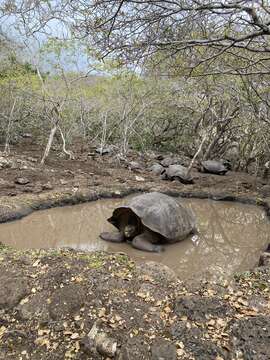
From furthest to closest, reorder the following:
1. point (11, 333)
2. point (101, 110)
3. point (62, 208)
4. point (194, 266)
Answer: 1. point (101, 110)
2. point (62, 208)
3. point (194, 266)
4. point (11, 333)

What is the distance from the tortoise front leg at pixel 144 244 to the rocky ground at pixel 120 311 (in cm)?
113

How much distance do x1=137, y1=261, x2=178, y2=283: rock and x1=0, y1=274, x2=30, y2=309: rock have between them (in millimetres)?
1451

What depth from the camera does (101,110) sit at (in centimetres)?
1664

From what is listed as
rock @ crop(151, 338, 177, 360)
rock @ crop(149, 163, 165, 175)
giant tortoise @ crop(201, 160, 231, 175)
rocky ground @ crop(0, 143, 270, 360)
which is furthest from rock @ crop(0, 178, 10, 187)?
giant tortoise @ crop(201, 160, 231, 175)

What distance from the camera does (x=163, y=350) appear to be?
3248 mm

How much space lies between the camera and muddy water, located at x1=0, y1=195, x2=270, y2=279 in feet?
19.9

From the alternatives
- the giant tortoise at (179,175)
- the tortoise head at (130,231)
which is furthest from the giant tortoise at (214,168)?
the tortoise head at (130,231)

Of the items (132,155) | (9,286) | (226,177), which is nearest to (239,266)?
(9,286)

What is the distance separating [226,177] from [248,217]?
172 inches

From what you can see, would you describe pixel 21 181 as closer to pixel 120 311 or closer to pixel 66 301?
pixel 66 301

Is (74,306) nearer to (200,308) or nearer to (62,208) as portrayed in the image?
(200,308)

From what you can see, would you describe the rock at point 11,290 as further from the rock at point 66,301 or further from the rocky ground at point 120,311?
the rock at point 66,301

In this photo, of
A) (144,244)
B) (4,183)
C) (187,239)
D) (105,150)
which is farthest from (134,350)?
(105,150)

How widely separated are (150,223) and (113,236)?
81 centimetres
